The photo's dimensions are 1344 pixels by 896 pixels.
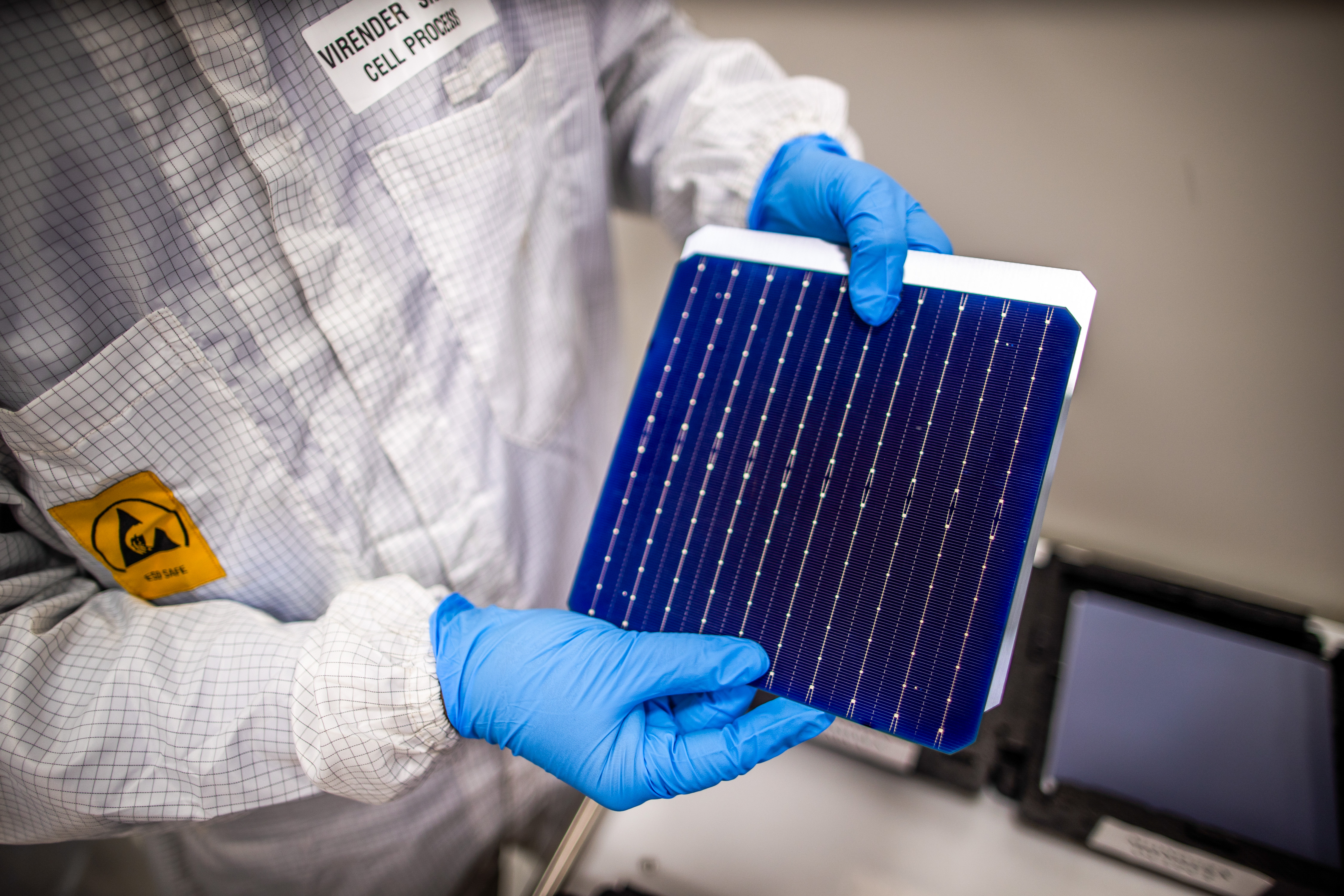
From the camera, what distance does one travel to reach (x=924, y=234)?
109cm

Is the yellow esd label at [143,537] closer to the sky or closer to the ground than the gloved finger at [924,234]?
closer to the ground

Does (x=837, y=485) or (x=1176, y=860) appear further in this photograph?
(x=1176, y=860)

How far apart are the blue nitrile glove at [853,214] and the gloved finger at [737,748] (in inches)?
22.8

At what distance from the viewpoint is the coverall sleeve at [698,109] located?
129 centimetres

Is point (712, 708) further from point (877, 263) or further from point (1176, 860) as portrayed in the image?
point (1176, 860)

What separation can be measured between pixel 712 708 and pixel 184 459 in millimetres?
851

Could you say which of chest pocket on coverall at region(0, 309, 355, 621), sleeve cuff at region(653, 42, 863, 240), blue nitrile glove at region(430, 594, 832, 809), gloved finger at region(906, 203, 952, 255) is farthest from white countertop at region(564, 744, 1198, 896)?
sleeve cuff at region(653, 42, 863, 240)

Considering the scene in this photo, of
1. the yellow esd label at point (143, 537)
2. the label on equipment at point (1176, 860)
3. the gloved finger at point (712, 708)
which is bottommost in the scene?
the label on equipment at point (1176, 860)

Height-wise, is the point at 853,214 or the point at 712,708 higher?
the point at 853,214

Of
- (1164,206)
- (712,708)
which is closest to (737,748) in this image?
(712,708)

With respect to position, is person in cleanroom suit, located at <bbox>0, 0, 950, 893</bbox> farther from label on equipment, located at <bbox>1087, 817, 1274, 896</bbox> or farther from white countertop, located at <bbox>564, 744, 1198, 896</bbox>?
label on equipment, located at <bbox>1087, 817, 1274, 896</bbox>

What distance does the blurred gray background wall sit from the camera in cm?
111

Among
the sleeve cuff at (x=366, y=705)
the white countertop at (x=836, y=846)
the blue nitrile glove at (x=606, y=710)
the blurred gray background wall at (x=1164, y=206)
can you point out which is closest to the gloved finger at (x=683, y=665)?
the blue nitrile glove at (x=606, y=710)

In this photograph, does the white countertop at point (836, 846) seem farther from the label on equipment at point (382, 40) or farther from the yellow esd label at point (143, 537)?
the label on equipment at point (382, 40)
